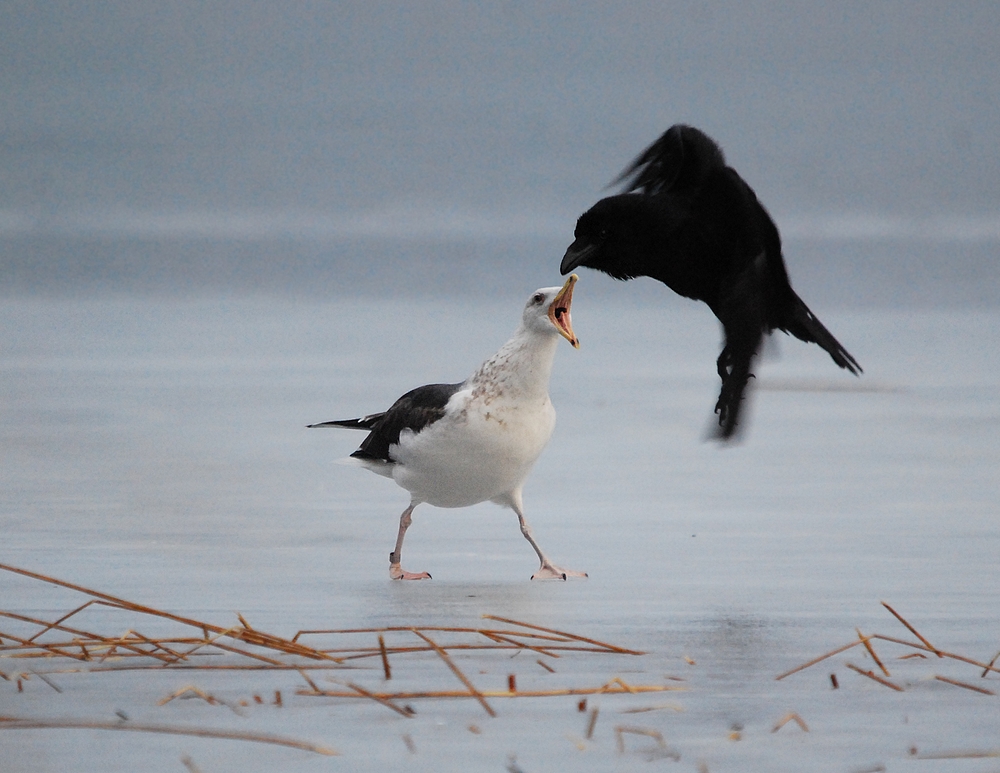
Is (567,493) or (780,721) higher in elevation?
(567,493)

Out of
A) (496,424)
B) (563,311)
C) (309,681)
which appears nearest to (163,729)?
(309,681)

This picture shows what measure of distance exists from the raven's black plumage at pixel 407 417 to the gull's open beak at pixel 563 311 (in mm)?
453

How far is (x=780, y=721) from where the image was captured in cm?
320

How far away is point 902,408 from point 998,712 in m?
7.10

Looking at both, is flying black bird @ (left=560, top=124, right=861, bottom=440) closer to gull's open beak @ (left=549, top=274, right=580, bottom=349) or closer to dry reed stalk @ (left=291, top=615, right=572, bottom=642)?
dry reed stalk @ (left=291, top=615, right=572, bottom=642)

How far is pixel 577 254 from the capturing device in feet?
13.1

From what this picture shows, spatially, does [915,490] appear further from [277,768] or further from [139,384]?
[139,384]

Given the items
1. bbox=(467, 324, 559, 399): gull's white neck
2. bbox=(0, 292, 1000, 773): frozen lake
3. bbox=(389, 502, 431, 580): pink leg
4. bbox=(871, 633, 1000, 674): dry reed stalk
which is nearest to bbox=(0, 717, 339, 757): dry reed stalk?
bbox=(0, 292, 1000, 773): frozen lake

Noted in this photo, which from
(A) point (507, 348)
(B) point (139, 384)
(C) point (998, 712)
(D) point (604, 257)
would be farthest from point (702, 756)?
(B) point (139, 384)

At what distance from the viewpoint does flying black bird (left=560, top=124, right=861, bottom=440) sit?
3912 mm

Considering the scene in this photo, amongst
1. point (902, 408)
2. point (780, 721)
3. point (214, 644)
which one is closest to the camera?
point (780, 721)

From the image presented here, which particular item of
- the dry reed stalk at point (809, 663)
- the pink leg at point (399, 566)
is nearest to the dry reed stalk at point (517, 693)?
the dry reed stalk at point (809, 663)

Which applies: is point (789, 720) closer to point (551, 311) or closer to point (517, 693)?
point (517, 693)

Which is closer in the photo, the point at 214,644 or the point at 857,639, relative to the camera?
the point at 214,644
